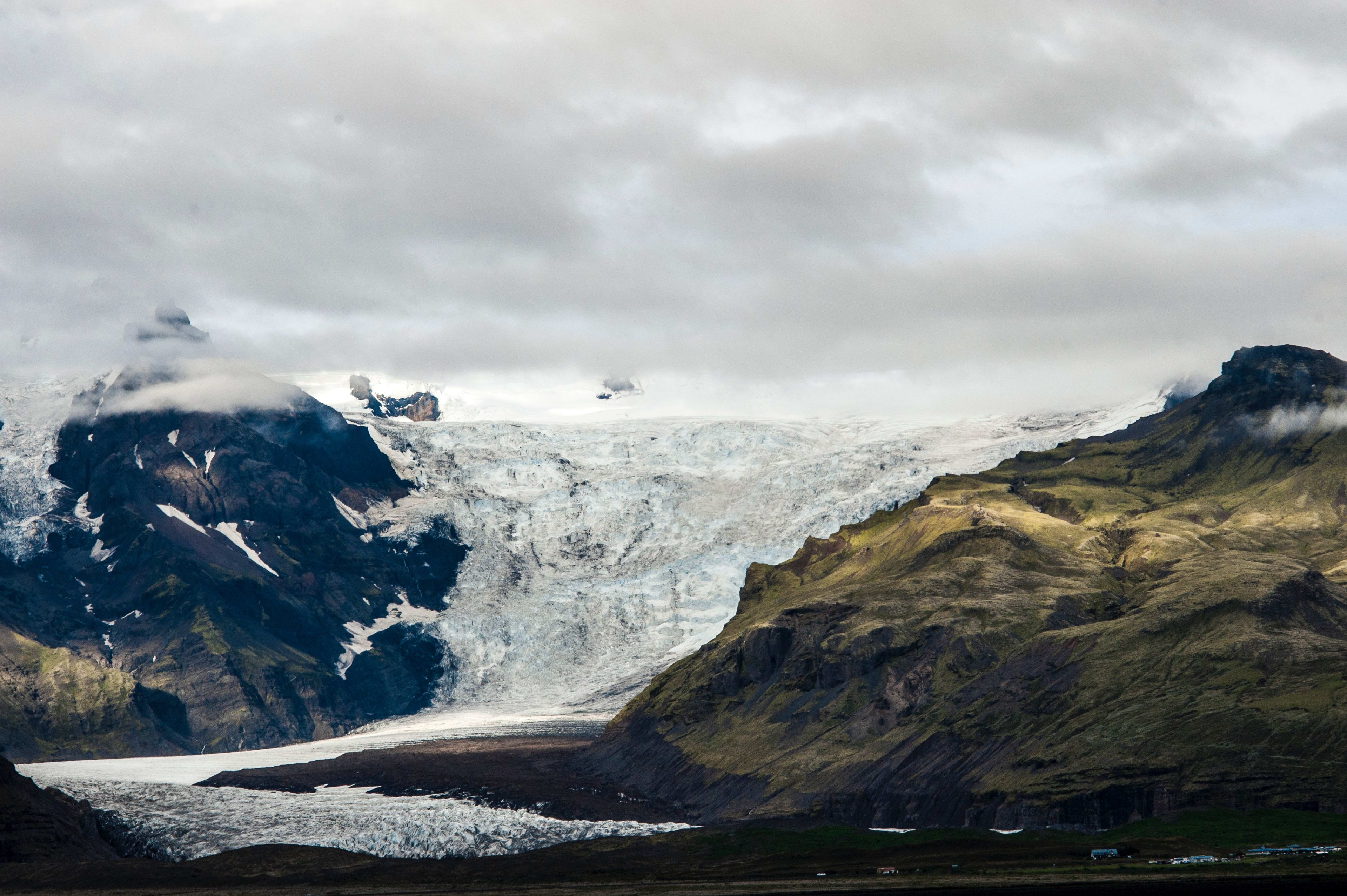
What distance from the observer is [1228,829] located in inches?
6127

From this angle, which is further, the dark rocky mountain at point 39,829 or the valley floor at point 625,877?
the dark rocky mountain at point 39,829

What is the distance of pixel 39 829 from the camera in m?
176

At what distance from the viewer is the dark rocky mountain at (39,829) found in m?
171

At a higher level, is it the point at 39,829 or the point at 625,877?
the point at 39,829

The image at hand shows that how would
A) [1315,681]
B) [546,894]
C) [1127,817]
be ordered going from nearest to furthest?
[546,894], [1127,817], [1315,681]

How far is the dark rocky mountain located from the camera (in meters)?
171

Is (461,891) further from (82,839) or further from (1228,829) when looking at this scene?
(1228,829)

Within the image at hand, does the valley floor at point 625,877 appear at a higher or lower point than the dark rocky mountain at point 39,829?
lower

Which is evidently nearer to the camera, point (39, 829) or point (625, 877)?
point (625, 877)

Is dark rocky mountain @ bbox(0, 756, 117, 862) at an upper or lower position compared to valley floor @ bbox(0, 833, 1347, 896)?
upper

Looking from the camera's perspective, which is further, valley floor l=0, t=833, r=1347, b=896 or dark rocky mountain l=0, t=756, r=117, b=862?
dark rocky mountain l=0, t=756, r=117, b=862

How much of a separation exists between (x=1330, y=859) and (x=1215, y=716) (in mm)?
42542

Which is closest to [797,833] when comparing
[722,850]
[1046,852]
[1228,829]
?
[722,850]

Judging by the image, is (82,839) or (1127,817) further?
(82,839)
